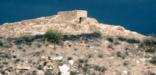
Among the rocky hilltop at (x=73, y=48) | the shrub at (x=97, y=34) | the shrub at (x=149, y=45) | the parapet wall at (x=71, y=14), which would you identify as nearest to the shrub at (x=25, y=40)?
the rocky hilltop at (x=73, y=48)

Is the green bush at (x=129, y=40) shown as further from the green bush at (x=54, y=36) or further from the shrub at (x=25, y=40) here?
the shrub at (x=25, y=40)

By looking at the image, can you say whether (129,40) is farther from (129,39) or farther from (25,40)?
(25,40)

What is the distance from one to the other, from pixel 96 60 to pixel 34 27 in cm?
996

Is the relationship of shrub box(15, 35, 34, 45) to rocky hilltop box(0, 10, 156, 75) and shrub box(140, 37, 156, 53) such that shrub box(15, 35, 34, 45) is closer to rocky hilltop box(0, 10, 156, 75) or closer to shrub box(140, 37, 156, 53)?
rocky hilltop box(0, 10, 156, 75)

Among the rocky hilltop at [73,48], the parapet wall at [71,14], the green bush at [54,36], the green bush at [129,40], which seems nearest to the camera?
the rocky hilltop at [73,48]

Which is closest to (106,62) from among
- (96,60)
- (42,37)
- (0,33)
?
(96,60)

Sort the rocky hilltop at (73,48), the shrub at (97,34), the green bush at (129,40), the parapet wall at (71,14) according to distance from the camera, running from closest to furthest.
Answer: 1. the rocky hilltop at (73,48)
2. the shrub at (97,34)
3. the green bush at (129,40)
4. the parapet wall at (71,14)

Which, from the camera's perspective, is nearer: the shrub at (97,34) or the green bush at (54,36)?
the green bush at (54,36)

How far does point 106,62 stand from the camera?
85688 mm

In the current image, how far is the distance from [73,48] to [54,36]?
7.27 feet

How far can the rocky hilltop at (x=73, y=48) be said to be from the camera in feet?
276

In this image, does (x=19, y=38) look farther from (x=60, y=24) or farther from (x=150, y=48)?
(x=150, y=48)

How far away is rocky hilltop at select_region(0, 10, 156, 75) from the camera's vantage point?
8412 centimetres

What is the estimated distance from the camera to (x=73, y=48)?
287ft
